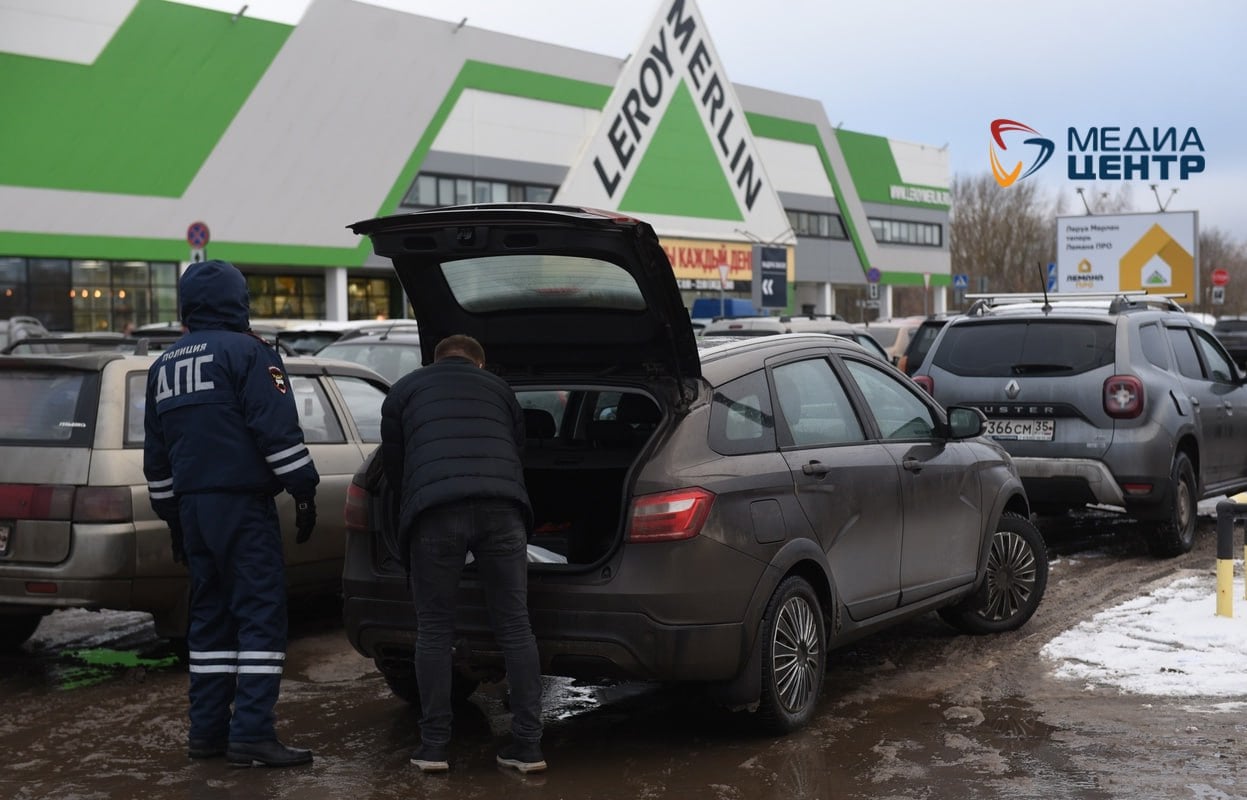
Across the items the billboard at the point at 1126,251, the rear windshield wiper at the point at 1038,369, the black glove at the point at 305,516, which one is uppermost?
the billboard at the point at 1126,251

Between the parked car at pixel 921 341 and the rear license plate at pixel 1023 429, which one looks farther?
the parked car at pixel 921 341

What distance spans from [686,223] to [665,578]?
4724 centimetres

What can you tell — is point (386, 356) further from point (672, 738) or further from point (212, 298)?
point (672, 738)

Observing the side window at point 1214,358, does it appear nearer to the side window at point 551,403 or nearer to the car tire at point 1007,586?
the car tire at point 1007,586

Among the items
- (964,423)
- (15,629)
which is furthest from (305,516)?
(964,423)

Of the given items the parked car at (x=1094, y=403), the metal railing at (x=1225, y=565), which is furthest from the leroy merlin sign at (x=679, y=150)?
the metal railing at (x=1225, y=565)

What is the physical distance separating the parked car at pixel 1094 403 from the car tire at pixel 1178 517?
0.01m

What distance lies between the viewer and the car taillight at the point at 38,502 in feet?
22.0

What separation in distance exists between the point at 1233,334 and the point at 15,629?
37.4m

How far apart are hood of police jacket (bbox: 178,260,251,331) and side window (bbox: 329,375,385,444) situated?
271cm

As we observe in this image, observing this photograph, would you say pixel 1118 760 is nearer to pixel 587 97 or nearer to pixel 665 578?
pixel 665 578

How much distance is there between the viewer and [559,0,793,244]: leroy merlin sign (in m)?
45.8

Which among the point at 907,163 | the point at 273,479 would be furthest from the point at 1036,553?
the point at 907,163

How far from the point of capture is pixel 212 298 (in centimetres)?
567
